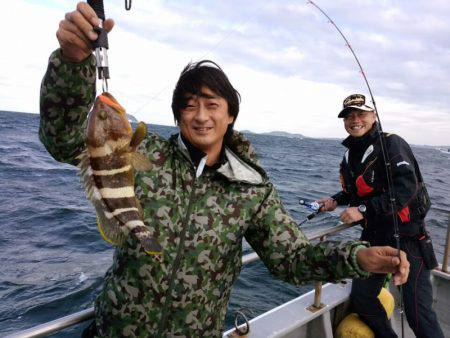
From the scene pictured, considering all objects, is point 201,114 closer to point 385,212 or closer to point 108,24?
point 108,24

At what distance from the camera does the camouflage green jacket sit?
1.97m

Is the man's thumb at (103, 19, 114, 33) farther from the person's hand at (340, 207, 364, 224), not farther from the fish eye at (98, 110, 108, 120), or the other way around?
the person's hand at (340, 207, 364, 224)

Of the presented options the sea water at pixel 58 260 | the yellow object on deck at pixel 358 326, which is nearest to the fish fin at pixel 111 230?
the yellow object on deck at pixel 358 326

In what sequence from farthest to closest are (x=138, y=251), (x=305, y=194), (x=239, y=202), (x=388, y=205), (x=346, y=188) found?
(x=305, y=194) → (x=346, y=188) → (x=388, y=205) → (x=239, y=202) → (x=138, y=251)

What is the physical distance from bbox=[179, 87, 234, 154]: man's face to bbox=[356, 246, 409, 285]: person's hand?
1.20m

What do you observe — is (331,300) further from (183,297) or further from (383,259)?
(183,297)

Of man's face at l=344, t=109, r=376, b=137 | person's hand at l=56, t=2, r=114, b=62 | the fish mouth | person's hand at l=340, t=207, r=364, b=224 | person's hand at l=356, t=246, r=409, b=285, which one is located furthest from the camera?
man's face at l=344, t=109, r=376, b=137

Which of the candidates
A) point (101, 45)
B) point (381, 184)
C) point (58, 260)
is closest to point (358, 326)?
point (381, 184)

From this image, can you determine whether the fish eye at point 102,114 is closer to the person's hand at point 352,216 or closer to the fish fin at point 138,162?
the fish fin at point 138,162

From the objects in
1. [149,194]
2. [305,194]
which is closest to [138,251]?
[149,194]

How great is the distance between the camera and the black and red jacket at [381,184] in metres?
4.16

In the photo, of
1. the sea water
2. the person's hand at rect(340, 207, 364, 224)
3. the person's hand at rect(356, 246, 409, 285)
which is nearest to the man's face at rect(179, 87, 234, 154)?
the person's hand at rect(356, 246, 409, 285)

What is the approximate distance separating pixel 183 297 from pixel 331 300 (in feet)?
9.67

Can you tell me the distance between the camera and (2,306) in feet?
24.8
